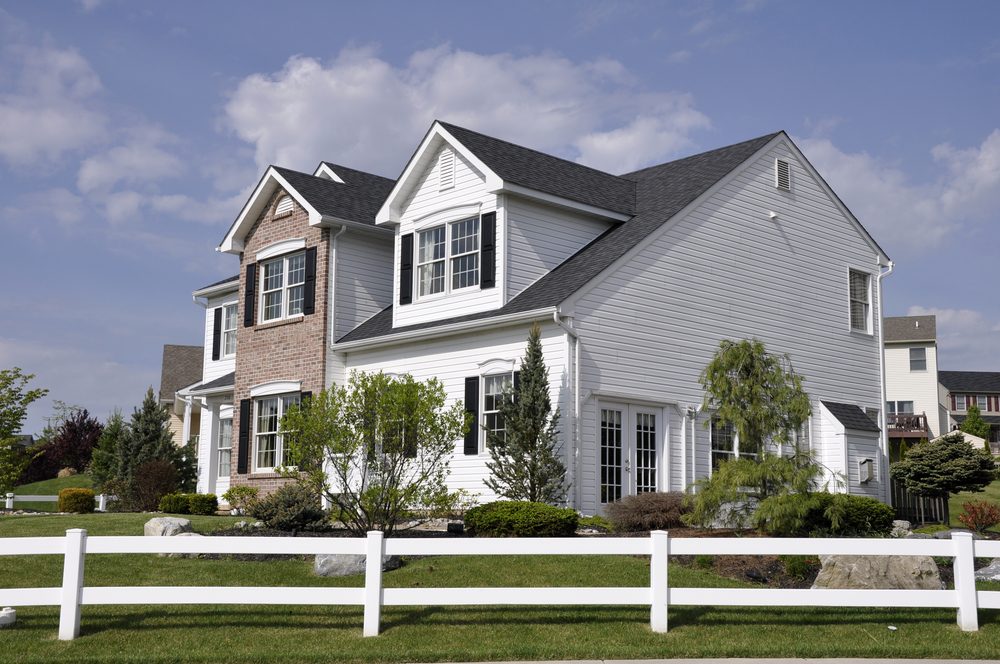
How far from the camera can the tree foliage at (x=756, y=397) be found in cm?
1655

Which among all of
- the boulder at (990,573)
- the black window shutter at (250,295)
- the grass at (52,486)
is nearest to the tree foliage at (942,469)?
the boulder at (990,573)

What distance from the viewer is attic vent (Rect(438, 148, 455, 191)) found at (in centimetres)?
2227

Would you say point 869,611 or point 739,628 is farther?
point 869,611

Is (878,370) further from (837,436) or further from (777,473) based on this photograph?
(777,473)

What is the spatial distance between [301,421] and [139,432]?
50.3 ft

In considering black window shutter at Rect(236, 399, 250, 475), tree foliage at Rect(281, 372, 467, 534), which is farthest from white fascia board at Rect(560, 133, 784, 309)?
black window shutter at Rect(236, 399, 250, 475)

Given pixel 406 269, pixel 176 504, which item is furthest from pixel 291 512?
pixel 176 504

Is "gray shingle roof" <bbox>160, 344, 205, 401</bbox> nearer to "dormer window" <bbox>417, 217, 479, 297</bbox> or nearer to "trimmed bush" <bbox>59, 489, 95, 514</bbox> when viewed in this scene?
"trimmed bush" <bbox>59, 489, 95, 514</bbox>

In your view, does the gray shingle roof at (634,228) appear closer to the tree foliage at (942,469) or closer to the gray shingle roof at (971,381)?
the tree foliage at (942,469)

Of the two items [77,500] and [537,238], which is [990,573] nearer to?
[537,238]

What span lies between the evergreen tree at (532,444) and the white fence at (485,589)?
24.6 ft

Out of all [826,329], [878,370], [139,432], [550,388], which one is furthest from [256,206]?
[878,370]

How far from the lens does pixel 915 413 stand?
2136 inches

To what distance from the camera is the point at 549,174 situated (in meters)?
22.7
